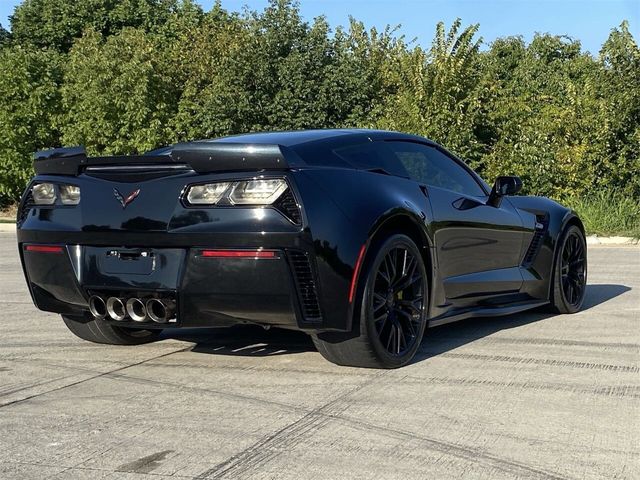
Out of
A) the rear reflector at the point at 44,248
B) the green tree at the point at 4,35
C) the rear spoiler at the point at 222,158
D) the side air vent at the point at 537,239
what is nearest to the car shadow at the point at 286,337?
the side air vent at the point at 537,239

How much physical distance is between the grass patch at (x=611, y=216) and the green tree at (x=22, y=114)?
53.9 feet

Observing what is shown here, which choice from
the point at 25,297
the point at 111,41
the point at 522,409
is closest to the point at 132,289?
the point at 522,409

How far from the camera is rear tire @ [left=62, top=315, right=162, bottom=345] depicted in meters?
5.70

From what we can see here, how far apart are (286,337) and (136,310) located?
148 cm

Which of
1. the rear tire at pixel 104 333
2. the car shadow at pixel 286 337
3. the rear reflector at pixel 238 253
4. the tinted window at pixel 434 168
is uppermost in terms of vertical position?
the tinted window at pixel 434 168

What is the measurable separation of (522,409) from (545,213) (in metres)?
3.05

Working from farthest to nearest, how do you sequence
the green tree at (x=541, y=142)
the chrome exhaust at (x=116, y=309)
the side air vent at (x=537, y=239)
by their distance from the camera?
the green tree at (x=541, y=142)
the side air vent at (x=537, y=239)
the chrome exhaust at (x=116, y=309)

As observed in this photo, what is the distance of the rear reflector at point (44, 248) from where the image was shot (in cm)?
495

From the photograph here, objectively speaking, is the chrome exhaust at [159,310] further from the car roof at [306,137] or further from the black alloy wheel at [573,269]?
the black alloy wheel at [573,269]

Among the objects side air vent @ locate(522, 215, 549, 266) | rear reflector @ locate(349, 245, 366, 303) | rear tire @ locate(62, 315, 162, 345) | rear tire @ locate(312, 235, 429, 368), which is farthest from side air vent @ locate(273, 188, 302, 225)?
side air vent @ locate(522, 215, 549, 266)

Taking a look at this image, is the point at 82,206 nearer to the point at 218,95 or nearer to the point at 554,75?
the point at 218,95

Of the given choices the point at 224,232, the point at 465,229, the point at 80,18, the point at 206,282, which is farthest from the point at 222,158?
the point at 80,18

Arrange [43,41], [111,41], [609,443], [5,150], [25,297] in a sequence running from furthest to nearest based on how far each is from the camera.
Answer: [43,41] < [111,41] < [5,150] < [25,297] < [609,443]

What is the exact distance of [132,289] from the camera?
4.64 m
